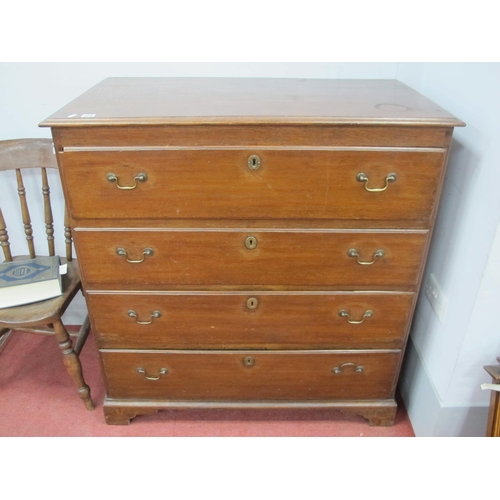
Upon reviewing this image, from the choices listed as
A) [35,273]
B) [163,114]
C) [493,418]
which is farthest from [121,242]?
[493,418]

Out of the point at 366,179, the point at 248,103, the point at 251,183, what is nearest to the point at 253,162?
the point at 251,183

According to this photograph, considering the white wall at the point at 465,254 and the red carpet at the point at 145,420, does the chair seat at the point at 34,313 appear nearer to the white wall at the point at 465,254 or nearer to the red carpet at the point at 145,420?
the red carpet at the point at 145,420

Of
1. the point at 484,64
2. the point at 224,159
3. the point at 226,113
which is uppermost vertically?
the point at 484,64

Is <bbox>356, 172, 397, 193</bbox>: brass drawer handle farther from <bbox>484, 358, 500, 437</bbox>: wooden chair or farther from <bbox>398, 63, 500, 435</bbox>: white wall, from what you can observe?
<bbox>484, 358, 500, 437</bbox>: wooden chair

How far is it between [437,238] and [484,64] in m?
0.55

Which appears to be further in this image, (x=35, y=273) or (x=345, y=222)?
(x=35, y=273)

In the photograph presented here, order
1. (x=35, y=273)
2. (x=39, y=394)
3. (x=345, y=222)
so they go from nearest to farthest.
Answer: (x=345, y=222) → (x=35, y=273) → (x=39, y=394)

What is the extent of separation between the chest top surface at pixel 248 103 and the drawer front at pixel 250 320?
525 millimetres

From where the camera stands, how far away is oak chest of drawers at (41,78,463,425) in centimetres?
112

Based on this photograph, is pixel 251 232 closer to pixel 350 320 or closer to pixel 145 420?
pixel 350 320

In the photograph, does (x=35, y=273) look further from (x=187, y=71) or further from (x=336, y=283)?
(x=336, y=283)

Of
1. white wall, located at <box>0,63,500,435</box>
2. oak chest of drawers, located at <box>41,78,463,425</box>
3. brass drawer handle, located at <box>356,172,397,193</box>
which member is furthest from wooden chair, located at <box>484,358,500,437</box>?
brass drawer handle, located at <box>356,172,397,193</box>

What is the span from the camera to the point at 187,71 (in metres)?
1.59

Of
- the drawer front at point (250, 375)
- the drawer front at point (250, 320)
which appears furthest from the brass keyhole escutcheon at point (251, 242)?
the drawer front at point (250, 375)
